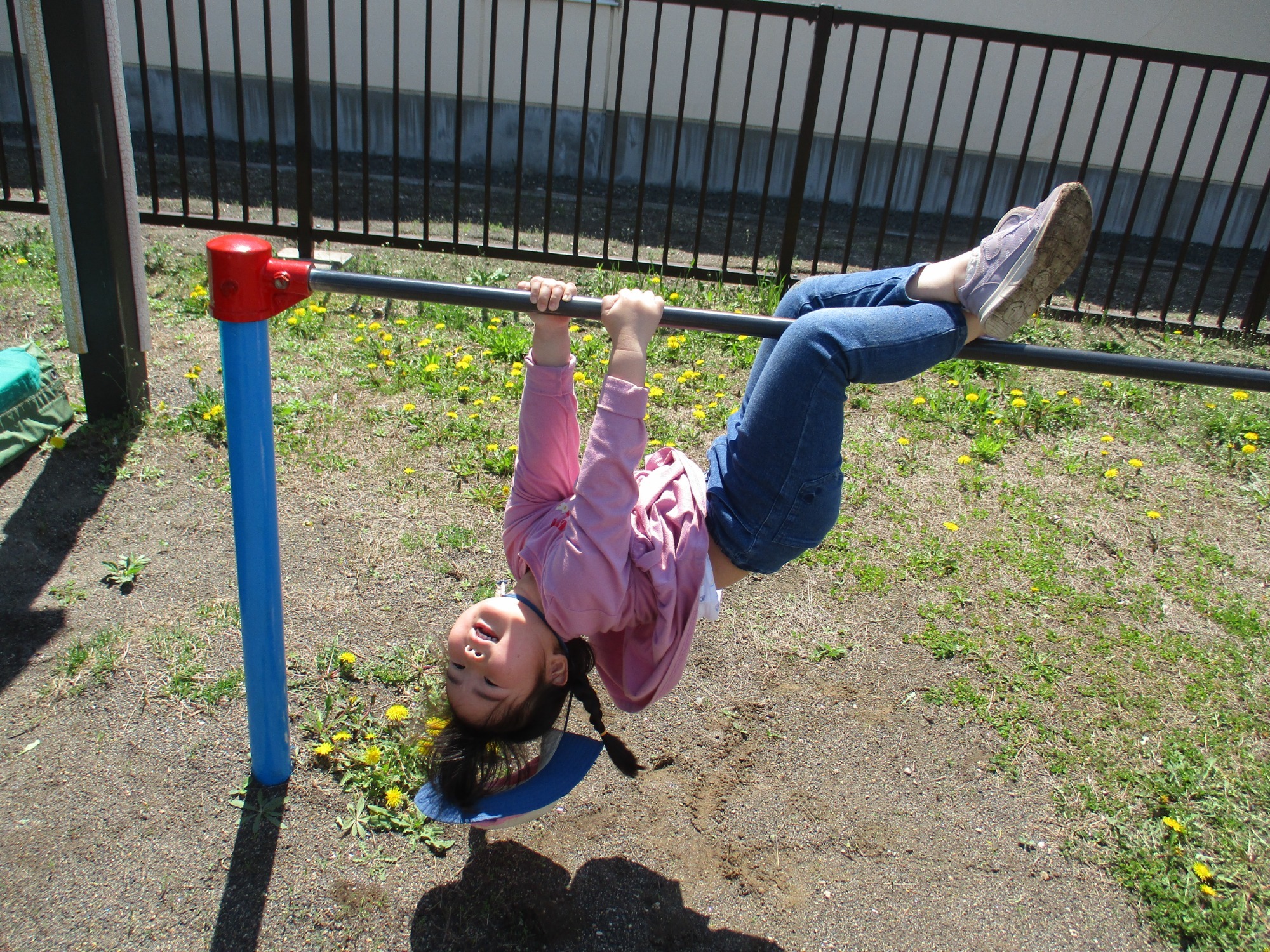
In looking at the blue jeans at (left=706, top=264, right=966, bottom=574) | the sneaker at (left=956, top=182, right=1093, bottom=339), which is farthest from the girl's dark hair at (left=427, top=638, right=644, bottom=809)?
the sneaker at (left=956, top=182, right=1093, bottom=339)

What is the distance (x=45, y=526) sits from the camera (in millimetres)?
3188

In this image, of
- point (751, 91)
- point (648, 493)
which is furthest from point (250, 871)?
point (751, 91)

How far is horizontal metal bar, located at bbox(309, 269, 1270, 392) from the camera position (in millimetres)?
2062

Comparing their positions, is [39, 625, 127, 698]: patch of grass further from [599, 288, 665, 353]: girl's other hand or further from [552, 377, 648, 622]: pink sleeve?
[599, 288, 665, 353]: girl's other hand

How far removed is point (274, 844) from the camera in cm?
234

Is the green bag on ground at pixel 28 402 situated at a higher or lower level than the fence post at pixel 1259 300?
lower

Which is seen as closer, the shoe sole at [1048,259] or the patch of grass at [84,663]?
the shoe sole at [1048,259]

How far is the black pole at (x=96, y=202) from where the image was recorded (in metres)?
3.30

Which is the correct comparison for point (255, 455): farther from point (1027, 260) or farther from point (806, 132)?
point (806, 132)

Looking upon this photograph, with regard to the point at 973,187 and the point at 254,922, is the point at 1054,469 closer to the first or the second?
the point at 254,922

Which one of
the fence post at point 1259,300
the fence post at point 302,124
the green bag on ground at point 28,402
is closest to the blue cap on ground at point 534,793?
the green bag on ground at point 28,402

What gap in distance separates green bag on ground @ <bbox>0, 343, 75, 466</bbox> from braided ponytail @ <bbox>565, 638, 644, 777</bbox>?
2.33m

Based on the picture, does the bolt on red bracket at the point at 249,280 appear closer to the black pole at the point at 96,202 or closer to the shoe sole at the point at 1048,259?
the shoe sole at the point at 1048,259

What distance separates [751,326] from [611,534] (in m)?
0.57
